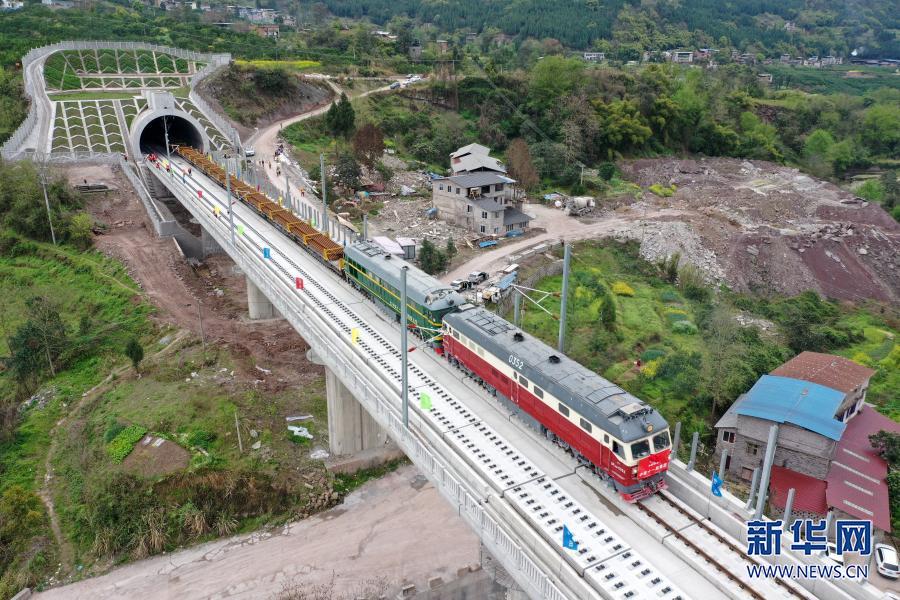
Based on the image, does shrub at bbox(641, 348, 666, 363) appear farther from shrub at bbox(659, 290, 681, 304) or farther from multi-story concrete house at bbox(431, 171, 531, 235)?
multi-story concrete house at bbox(431, 171, 531, 235)

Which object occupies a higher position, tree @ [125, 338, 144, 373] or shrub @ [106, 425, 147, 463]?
tree @ [125, 338, 144, 373]

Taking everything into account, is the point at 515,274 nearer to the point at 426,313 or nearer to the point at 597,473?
the point at 426,313

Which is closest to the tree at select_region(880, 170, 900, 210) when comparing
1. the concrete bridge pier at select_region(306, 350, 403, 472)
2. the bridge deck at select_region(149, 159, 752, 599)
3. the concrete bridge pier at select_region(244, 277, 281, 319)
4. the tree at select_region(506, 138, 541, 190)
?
the tree at select_region(506, 138, 541, 190)

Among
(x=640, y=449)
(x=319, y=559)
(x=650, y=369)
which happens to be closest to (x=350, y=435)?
(x=319, y=559)

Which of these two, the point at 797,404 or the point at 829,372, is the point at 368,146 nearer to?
the point at 829,372

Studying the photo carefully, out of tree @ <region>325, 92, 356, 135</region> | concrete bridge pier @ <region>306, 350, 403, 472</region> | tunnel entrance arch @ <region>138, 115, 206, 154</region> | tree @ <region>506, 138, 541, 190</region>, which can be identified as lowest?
concrete bridge pier @ <region>306, 350, 403, 472</region>

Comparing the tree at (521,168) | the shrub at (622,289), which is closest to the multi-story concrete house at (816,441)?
the shrub at (622,289)

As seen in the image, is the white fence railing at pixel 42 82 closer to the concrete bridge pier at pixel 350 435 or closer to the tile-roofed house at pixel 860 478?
the concrete bridge pier at pixel 350 435
